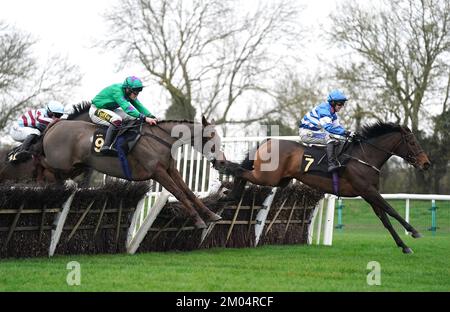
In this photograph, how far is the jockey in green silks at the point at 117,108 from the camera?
9.29 m

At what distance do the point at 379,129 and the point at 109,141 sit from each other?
3.73 meters

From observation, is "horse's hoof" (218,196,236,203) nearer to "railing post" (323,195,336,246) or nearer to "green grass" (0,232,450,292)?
"green grass" (0,232,450,292)

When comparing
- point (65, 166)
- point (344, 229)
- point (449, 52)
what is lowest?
point (344, 229)

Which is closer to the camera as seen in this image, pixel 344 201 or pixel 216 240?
pixel 216 240

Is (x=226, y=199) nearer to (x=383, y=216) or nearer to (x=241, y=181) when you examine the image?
(x=241, y=181)

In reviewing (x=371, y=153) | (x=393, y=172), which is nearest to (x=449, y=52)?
(x=393, y=172)

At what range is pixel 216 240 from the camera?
400 inches

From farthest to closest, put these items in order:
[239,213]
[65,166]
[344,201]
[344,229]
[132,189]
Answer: [344,201], [344,229], [239,213], [65,166], [132,189]

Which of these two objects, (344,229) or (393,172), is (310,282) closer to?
(344,229)

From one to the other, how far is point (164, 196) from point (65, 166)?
1.60m

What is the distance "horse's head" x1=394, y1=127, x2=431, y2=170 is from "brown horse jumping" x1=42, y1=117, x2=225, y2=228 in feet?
8.87

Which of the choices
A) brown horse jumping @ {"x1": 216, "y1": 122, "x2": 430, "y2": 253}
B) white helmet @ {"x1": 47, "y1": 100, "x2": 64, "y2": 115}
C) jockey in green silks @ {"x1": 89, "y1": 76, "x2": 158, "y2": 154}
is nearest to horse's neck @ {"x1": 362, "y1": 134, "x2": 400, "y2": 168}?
brown horse jumping @ {"x1": 216, "y1": 122, "x2": 430, "y2": 253}

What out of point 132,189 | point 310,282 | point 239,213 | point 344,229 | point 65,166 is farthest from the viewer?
point 344,229

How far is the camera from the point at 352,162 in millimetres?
10047
